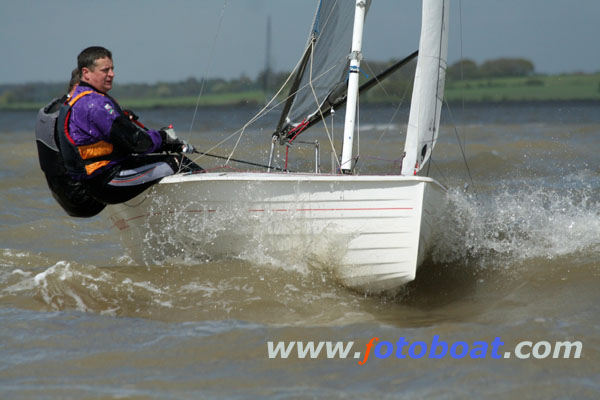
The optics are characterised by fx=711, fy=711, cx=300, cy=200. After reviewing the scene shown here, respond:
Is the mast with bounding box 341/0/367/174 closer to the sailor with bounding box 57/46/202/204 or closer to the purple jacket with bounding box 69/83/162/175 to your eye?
the sailor with bounding box 57/46/202/204

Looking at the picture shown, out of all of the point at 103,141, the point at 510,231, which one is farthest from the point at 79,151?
the point at 510,231

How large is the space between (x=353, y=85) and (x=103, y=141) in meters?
1.66

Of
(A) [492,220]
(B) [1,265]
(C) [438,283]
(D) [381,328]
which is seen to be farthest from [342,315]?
(B) [1,265]

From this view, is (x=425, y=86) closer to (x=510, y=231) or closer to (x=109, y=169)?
(x=510, y=231)

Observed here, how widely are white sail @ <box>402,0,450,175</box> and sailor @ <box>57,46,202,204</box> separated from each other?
1.60 meters

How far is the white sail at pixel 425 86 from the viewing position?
14.4ft

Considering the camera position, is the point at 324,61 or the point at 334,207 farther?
the point at 324,61

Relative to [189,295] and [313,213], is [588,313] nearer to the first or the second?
[313,213]

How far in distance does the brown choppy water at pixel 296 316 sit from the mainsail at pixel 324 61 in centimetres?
35

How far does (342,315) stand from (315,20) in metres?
2.43

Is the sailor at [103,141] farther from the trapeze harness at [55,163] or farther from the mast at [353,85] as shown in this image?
the mast at [353,85]

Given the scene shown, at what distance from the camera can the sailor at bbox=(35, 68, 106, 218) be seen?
15.2ft

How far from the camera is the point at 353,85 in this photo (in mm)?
4707

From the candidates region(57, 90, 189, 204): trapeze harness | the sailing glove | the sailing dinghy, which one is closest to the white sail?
the sailing dinghy
